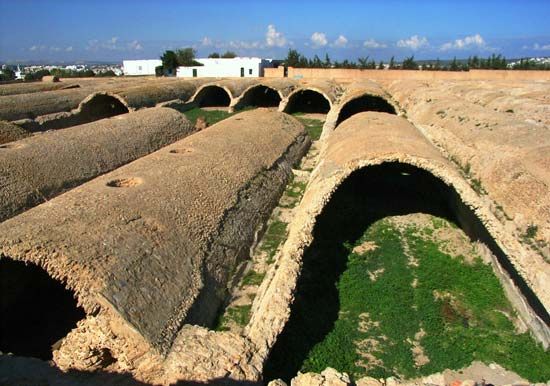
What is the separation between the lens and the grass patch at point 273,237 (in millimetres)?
11750

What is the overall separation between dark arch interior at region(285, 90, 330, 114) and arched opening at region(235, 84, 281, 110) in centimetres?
185

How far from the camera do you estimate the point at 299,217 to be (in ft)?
38.8

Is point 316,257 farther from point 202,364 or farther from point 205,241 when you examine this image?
point 202,364

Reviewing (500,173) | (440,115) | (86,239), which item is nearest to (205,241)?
(86,239)

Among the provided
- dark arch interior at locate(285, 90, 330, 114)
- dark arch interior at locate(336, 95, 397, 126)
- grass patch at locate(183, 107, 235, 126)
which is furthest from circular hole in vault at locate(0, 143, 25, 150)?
dark arch interior at locate(285, 90, 330, 114)

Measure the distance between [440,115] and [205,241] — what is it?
544 inches

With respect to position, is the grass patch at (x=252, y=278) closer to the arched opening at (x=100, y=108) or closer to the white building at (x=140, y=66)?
the arched opening at (x=100, y=108)

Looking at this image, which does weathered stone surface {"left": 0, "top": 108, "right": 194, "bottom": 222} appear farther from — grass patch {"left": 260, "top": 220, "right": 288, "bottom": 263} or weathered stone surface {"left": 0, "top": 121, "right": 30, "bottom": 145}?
grass patch {"left": 260, "top": 220, "right": 288, "bottom": 263}

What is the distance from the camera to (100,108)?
1057 inches

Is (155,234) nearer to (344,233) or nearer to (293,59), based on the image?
(344,233)

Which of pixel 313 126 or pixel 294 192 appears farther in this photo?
pixel 313 126

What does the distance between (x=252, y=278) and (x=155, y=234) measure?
2.59 metres

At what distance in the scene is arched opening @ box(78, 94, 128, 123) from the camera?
25.3m

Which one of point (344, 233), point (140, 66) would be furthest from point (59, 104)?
point (140, 66)
